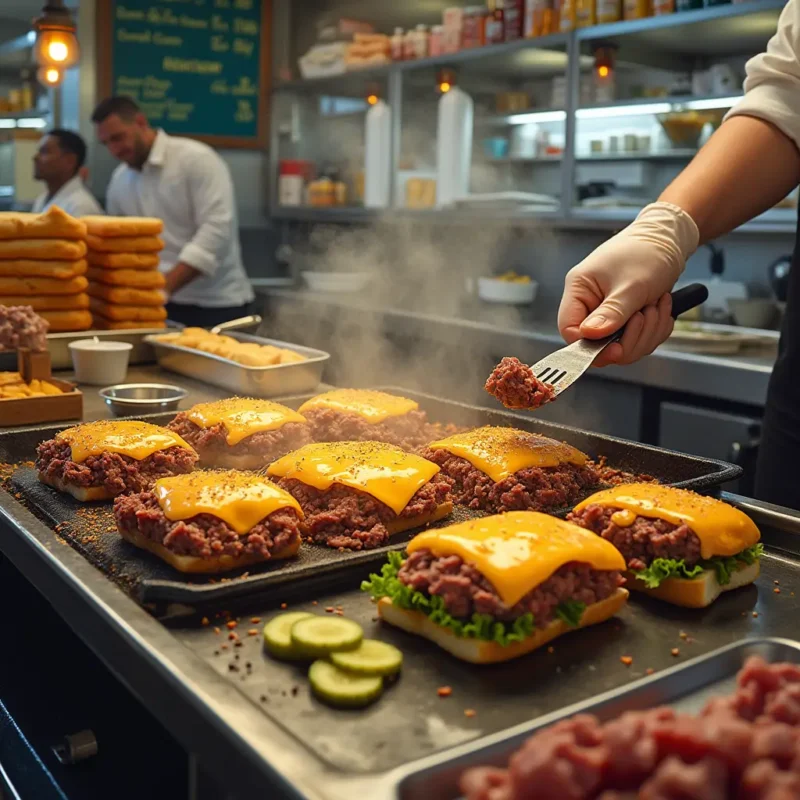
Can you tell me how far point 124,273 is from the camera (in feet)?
11.0

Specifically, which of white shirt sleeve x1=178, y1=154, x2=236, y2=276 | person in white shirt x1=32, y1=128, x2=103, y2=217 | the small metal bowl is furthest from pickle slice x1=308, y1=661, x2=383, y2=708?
person in white shirt x1=32, y1=128, x2=103, y2=217

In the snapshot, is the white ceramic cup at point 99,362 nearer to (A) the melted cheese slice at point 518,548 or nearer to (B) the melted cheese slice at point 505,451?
(B) the melted cheese slice at point 505,451

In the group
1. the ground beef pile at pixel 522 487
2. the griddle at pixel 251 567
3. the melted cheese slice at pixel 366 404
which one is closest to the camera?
the griddle at pixel 251 567

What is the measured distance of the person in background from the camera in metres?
2.02

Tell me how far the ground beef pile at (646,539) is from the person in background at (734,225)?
597mm

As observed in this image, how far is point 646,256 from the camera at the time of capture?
2023mm

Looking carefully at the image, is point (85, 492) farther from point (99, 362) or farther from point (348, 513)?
point (99, 362)

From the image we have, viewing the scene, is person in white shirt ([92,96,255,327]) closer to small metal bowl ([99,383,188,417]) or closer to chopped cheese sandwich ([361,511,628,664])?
small metal bowl ([99,383,188,417])

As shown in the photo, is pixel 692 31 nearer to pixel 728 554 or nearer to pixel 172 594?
pixel 728 554

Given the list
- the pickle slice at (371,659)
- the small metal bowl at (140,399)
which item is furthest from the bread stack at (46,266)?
the pickle slice at (371,659)

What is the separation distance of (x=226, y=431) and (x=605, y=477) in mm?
804

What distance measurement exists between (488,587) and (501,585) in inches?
1.0

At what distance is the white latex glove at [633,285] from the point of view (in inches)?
77.2

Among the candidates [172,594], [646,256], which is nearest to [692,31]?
[646,256]
